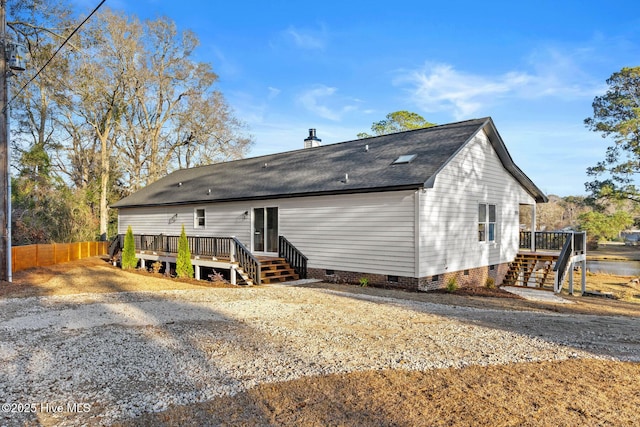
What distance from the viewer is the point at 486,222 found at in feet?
47.6

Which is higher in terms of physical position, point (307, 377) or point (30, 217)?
point (30, 217)

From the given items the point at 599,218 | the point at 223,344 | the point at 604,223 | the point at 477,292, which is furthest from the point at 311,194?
the point at 599,218

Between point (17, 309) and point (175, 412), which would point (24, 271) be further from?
point (175, 412)

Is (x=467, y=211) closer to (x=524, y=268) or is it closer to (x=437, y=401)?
(x=524, y=268)

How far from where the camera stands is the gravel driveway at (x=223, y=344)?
393 centimetres

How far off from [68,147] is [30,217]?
1337 centimetres

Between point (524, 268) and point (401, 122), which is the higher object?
point (401, 122)

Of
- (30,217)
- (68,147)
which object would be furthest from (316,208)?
(68,147)

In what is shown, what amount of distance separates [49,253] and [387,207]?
1395 cm

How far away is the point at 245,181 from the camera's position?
1697 cm

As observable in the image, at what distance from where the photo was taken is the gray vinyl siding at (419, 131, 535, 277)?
11633 millimetres

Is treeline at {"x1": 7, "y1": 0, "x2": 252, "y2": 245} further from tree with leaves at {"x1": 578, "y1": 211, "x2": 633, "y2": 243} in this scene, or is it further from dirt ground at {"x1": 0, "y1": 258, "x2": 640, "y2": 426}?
tree with leaves at {"x1": 578, "y1": 211, "x2": 633, "y2": 243}

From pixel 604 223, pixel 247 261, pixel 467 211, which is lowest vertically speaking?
pixel 247 261

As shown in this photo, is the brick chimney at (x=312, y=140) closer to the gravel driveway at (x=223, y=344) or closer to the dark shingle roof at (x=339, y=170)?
the dark shingle roof at (x=339, y=170)
